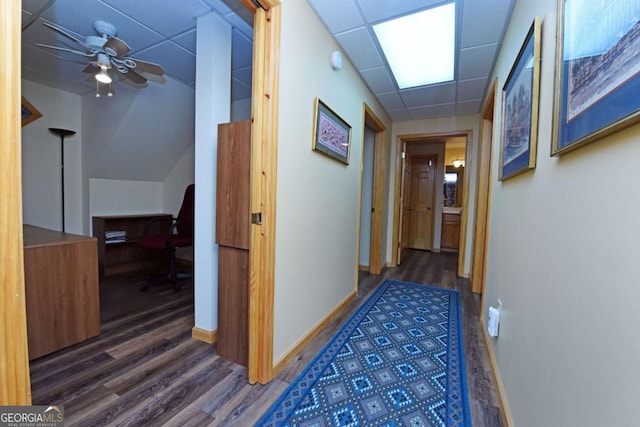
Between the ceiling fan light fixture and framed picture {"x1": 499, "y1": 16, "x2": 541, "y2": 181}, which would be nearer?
framed picture {"x1": 499, "y1": 16, "x2": 541, "y2": 181}

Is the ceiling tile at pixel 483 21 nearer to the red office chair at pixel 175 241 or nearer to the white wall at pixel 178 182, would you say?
the red office chair at pixel 175 241

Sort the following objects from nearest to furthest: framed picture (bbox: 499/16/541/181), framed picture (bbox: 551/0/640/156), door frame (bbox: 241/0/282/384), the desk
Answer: framed picture (bbox: 551/0/640/156) → framed picture (bbox: 499/16/541/181) → door frame (bbox: 241/0/282/384) → the desk

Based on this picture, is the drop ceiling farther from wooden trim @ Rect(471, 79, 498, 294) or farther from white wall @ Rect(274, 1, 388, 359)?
wooden trim @ Rect(471, 79, 498, 294)

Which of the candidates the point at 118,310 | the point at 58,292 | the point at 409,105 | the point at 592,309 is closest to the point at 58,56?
the point at 58,292

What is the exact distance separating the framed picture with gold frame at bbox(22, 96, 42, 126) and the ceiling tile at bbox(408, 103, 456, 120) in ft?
14.1

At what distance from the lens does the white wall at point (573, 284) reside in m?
0.52

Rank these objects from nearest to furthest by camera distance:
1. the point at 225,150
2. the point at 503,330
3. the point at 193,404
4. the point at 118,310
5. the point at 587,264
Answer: the point at 587,264
the point at 193,404
the point at 503,330
the point at 225,150
the point at 118,310

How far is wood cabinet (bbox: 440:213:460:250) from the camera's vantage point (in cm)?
539

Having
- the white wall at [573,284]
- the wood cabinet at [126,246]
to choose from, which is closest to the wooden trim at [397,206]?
the white wall at [573,284]

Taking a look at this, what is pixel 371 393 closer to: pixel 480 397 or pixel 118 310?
pixel 480 397

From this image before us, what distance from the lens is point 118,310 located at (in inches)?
90.0

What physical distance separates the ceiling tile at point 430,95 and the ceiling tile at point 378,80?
214 millimetres

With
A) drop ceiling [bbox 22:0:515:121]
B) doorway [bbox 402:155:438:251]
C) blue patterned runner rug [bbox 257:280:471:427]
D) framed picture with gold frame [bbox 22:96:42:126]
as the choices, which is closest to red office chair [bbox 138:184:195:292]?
drop ceiling [bbox 22:0:515:121]

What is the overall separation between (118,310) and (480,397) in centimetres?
285
